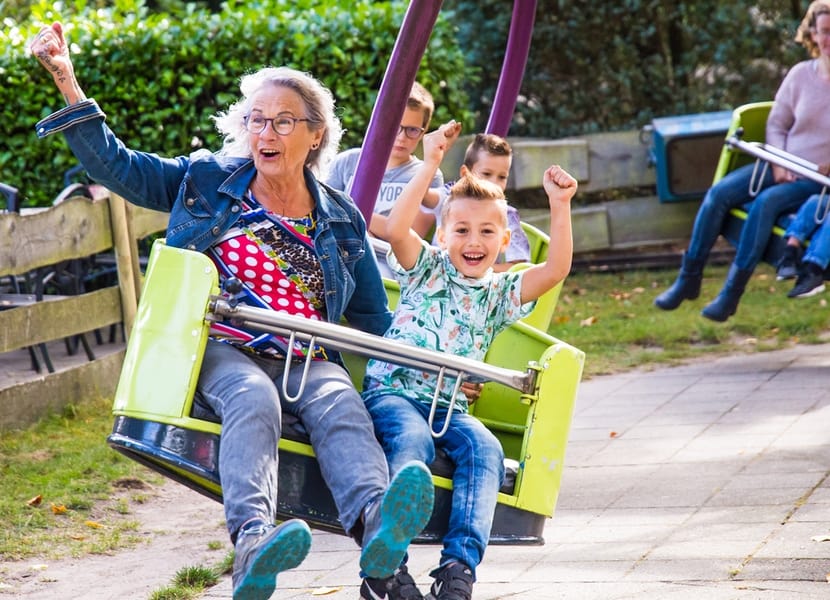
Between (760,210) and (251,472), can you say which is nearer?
(251,472)

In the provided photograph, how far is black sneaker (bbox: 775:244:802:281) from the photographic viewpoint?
692 centimetres

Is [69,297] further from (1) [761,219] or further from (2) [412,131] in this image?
(1) [761,219]

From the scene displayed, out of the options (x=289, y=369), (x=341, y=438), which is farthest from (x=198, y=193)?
(x=341, y=438)

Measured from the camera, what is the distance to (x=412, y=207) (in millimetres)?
3842

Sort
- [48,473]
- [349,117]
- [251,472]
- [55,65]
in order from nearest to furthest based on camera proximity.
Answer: [251,472] < [55,65] < [48,473] < [349,117]

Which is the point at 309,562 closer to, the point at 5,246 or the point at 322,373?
the point at 322,373

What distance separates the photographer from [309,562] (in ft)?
14.1

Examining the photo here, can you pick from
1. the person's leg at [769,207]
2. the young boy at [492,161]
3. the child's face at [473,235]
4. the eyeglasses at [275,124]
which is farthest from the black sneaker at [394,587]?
the person's leg at [769,207]

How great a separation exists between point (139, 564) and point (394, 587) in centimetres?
144

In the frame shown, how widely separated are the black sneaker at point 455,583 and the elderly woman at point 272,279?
0.08m

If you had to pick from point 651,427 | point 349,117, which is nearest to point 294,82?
point 651,427

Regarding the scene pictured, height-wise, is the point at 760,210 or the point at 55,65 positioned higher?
the point at 55,65

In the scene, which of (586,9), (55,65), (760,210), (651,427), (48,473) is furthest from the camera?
(586,9)

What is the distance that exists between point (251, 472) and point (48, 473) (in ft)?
8.58
